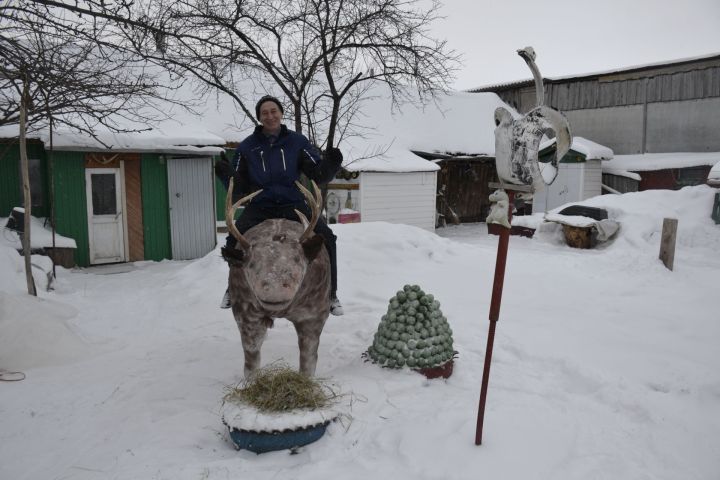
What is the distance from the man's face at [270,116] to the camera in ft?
12.7

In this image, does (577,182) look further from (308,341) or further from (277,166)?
(308,341)

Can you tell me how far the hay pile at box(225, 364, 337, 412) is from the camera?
3.10 metres

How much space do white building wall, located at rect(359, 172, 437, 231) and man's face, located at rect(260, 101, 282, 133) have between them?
9.60 meters

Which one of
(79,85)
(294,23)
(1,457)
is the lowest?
(1,457)

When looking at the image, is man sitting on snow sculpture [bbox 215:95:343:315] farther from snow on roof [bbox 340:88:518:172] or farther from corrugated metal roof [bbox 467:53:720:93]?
corrugated metal roof [bbox 467:53:720:93]

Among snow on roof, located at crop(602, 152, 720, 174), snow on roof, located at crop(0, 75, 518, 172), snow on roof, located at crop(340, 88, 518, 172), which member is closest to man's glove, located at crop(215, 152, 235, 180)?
snow on roof, located at crop(0, 75, 518, 172)

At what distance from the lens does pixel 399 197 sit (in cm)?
1434

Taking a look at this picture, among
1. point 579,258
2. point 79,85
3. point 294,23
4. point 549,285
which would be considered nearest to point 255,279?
point 79,85

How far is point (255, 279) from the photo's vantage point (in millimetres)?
3137

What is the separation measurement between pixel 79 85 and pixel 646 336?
6.44 metres

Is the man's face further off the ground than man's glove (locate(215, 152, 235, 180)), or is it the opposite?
the man's face

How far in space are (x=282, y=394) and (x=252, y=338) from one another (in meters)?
0.72

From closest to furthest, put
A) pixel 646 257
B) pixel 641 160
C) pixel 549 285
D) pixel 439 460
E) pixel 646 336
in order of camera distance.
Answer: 1. pixel 439 460
2. pixel 646 336
3. pixel 549 285
4. pixel 646 257
5. pixel 641 160

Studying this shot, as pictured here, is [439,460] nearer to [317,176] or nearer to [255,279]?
[255,279]
